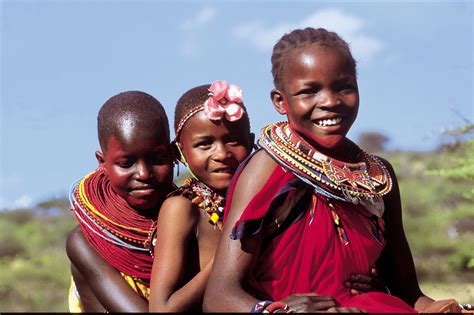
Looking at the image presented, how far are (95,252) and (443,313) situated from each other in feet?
5.91

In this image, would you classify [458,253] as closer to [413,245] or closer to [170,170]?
[413,245]

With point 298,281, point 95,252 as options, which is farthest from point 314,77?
point 95,252

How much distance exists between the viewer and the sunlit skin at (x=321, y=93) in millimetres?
3992

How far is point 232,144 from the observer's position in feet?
14.7

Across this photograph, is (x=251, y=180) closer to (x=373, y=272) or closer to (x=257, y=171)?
(x=257, y=171)

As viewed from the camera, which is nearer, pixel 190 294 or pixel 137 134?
pixel 190 294

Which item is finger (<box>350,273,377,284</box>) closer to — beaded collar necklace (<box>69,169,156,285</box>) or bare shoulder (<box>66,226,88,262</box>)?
beaded collar necklace (<box>69,169,156,285</box>)

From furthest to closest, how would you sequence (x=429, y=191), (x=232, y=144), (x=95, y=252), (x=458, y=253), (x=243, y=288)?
(x=429, y=191)
(x=458, y=253)
(x=95, y=252)
(x=232, y=144)
(x=243, y=288)

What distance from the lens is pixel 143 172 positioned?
454 cm

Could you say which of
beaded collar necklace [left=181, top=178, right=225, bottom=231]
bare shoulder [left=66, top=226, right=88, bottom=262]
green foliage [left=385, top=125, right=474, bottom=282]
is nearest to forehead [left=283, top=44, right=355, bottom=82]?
beaded collar necklace [left=181, top=178, right=225, bottom=231]

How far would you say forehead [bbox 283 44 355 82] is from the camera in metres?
3.99

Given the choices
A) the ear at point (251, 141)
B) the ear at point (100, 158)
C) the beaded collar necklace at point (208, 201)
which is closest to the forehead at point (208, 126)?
the ear at point (251, 141)

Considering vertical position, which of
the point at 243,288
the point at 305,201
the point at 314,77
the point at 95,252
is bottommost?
the point at 95,252

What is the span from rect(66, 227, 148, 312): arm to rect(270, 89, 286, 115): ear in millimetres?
1183
